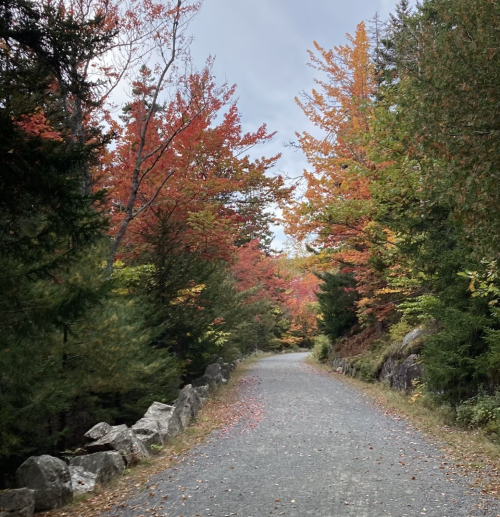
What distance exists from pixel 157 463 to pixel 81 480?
1304mm

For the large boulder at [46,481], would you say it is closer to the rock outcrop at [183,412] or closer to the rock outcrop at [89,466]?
the rock outcrop at [89,466]

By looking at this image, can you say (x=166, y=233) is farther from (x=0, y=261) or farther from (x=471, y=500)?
(x=471, y=500)

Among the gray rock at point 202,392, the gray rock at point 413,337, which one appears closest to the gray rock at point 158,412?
the gray rock at point 202,392

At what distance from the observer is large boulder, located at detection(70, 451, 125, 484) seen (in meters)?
5.94

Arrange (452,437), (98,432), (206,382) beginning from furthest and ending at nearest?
(206,382)
(452,437)
(98,432)

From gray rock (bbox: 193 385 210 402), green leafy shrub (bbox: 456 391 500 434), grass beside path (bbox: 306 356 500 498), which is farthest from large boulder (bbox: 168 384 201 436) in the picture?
green leafy shrub (bbox: 456 391 500 434)

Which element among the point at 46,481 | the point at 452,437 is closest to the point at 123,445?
the point at 46,481

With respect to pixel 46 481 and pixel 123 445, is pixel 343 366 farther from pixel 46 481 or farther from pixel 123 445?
pixel 46 481

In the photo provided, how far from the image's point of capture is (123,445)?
21.8 feet

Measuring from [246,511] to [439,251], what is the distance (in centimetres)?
649

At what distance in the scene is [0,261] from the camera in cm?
445

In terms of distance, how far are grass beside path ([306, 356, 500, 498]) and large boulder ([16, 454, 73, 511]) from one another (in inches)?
188

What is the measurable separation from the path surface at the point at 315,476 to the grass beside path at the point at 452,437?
8.8 inches

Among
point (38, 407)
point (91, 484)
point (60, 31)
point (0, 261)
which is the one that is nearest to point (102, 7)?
point (60, 31)
